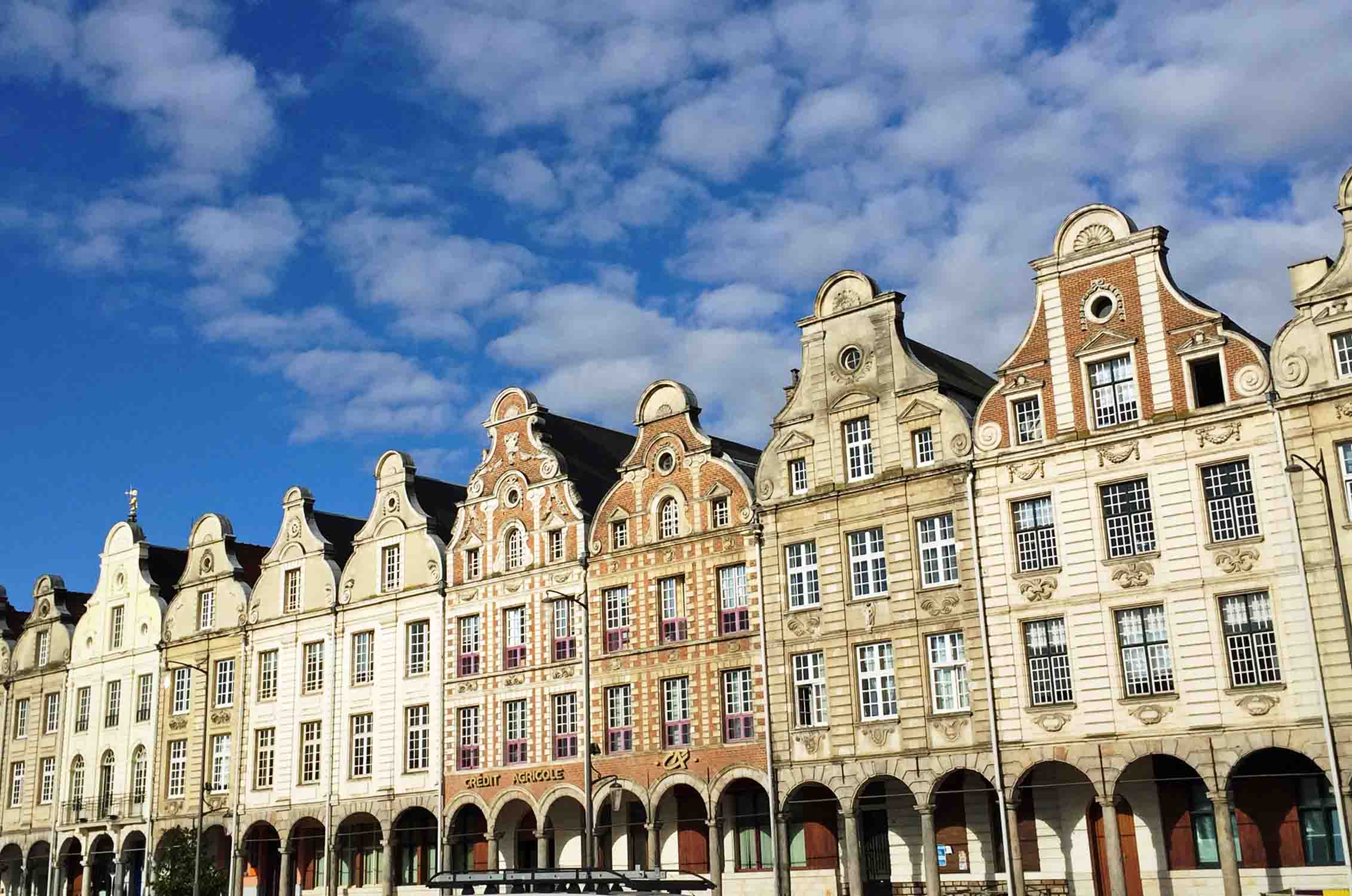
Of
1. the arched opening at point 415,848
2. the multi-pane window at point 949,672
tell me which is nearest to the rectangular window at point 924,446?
the multi-pane window at point 949,672

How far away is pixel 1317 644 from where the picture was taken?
31875 millimetres

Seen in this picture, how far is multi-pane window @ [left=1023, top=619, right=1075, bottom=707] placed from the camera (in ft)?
117

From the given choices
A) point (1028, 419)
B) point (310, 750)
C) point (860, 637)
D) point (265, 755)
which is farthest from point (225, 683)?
point (1028, 419)

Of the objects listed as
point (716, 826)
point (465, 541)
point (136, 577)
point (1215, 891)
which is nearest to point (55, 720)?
point (136, 577)

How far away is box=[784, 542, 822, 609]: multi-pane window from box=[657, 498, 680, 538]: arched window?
4.21 metres

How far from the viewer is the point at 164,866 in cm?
5159

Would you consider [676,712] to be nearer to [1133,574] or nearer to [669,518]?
[669,518]

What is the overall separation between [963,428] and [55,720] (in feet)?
141

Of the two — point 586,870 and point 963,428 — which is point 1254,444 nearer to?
point 963,428

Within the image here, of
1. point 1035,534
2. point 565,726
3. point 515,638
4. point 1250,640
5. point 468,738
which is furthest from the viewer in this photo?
point 468,738

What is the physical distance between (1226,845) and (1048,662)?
5.83 m

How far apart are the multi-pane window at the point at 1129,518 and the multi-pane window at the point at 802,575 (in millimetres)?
8050

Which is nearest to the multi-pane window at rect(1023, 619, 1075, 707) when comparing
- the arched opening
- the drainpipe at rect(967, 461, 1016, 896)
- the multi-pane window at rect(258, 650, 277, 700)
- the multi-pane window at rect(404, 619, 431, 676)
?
the drainpipe at rect(967, 461, 1016, 896)

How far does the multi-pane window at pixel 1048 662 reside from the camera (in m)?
35.7
